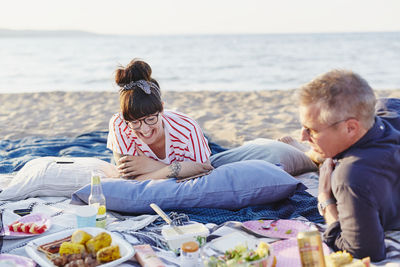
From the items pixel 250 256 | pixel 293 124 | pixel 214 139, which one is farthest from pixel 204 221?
pixel 293 124

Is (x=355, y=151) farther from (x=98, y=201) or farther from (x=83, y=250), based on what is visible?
(x=98, y=201)

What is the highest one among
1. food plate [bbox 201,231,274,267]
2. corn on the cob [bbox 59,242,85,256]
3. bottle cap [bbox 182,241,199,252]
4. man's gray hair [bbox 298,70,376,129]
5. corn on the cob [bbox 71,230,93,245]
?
man's gray hair [bbox 298,70,376,129]

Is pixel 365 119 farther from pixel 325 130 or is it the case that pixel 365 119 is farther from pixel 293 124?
pixel 293 124

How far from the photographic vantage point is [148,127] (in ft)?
11.6

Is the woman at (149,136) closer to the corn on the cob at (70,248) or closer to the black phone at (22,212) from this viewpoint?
the black phone at (22,212)

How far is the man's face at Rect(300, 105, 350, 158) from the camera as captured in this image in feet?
7.48

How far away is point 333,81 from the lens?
224 centimetres

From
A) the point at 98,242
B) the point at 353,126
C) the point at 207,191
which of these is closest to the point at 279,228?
the point at 207,191

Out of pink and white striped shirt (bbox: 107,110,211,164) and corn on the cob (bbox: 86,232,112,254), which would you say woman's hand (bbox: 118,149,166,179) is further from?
corn on the cob (bbox: 86,232,112,254)

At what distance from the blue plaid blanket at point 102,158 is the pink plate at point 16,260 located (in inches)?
44.5

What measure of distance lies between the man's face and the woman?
1442mm

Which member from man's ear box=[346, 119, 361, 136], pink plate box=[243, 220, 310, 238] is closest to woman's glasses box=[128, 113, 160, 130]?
pink plate box=[243, 220, 310, 238]

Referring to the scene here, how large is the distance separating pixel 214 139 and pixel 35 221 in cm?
321

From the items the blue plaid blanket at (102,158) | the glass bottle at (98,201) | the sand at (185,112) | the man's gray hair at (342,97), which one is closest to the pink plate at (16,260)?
the glass bottle at (98,201)
